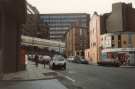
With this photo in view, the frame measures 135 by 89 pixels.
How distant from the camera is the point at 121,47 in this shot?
81625mm

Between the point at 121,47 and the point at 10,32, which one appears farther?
the point at 121,47

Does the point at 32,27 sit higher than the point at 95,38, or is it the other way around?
the point at 32,27

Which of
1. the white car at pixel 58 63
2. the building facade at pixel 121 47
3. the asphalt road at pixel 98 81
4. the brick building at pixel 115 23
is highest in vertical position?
the brick building at pixel 115 23

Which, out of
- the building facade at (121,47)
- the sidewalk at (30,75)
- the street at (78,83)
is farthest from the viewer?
the building facade at (121,47)

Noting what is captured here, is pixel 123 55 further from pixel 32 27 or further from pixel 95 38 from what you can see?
pixel 32 27

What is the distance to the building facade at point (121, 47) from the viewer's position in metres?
79.5

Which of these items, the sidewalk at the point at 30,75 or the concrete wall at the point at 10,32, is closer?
the sidewalk at the point at 30,75

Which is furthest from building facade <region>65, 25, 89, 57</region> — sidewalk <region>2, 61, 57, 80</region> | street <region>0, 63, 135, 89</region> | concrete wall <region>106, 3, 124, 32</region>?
street <region>0, 63, 135, 89</region>

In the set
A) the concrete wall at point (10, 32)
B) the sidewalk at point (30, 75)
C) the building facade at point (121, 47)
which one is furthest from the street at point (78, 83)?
the building facade at point (121, 47)

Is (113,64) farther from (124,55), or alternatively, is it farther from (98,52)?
(98,52)

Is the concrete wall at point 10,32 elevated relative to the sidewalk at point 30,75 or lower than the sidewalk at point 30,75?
elevated

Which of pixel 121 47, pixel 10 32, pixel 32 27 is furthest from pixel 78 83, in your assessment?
pixel 32 27

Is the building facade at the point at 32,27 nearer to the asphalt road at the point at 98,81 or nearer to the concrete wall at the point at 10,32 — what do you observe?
the concrete wall at the point at 10,32

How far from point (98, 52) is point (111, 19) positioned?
9926 millimetres
